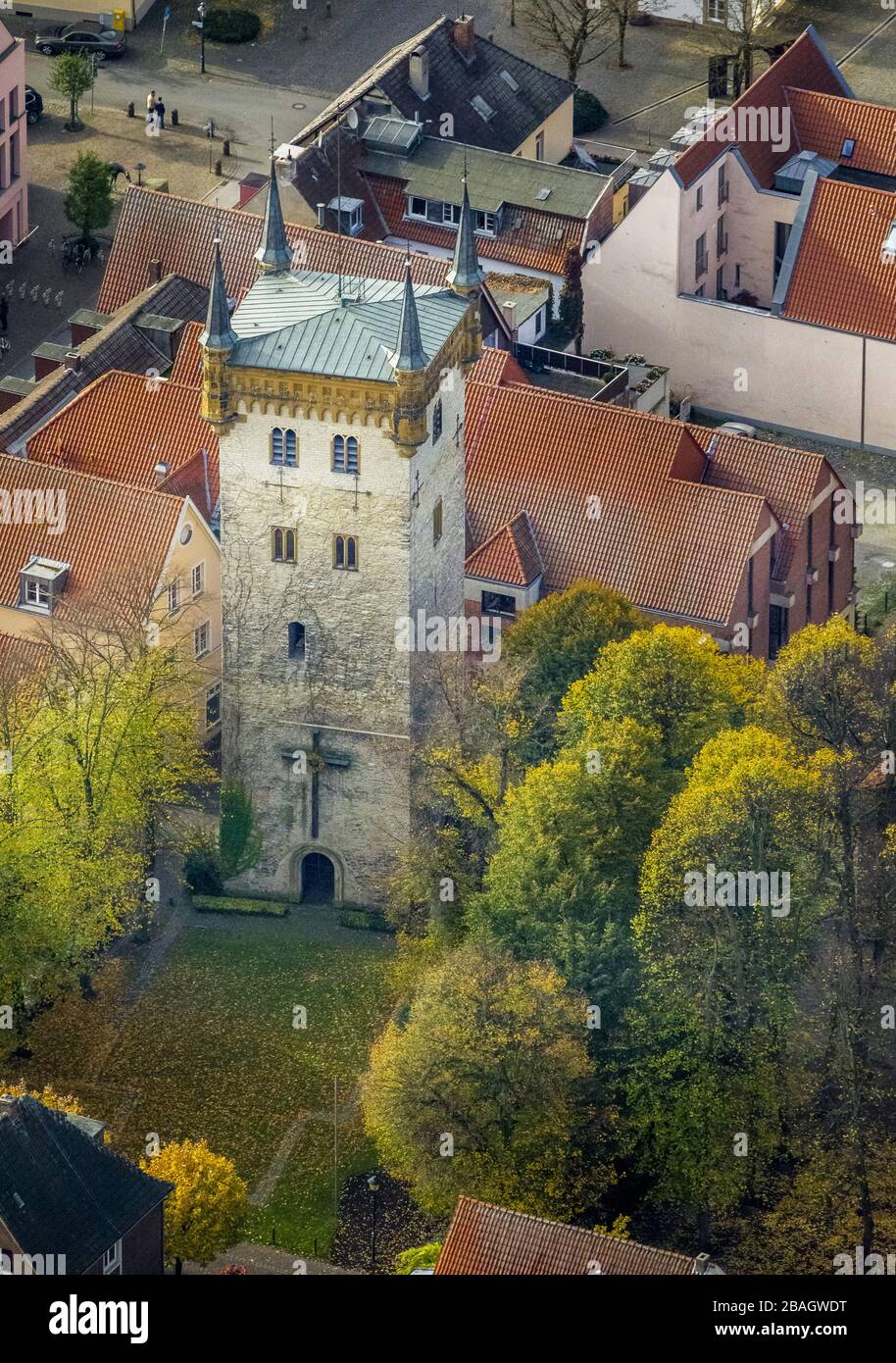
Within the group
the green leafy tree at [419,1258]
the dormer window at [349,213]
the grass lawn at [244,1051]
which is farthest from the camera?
the dormer window at [349,213]

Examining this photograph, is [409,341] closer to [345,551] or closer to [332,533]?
[332,533]

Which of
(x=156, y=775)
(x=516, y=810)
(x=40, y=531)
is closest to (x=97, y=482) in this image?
(x=40, y=531)

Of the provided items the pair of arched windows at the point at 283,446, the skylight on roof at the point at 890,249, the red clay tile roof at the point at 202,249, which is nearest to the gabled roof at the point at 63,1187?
the pair of arched windows at the point at 283,446

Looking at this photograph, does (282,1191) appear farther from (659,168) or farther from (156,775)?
(659,168)

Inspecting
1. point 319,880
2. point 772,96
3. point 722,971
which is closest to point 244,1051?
point 319,880

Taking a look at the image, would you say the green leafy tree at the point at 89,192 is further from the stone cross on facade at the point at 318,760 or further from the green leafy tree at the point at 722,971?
the green leafy tree at the point at 722,971

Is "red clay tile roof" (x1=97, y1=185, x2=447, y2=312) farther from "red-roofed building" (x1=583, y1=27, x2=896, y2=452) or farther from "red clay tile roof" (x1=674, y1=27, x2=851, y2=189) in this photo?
"red clay tile roof" (x1=674, y1=27, x2=851, y2=189)
